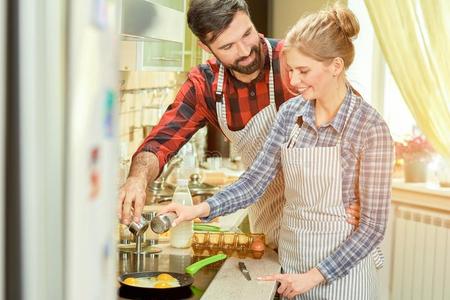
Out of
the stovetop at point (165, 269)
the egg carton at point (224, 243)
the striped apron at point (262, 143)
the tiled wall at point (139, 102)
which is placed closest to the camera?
the stovetop at point (165, 269)

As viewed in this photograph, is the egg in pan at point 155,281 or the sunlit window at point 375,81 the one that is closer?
the egg in pan at point 155,281

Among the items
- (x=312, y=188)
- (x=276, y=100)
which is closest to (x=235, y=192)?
(x=312, y=188)

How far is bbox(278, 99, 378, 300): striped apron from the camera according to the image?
1960mm

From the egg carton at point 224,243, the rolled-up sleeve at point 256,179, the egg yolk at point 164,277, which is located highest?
the rolled-up sleeve at point 256,179

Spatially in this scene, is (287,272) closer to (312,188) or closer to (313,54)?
(312,188)

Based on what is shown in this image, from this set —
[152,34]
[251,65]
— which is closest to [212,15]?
[251,65]

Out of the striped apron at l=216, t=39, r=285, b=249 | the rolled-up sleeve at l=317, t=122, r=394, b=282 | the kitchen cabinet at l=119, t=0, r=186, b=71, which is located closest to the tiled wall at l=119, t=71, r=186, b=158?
the kitchen cabinet at l=119, t=0, r=186, b=71

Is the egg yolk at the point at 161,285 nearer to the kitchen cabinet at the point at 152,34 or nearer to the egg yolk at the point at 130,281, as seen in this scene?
the egg yolk at the point at 130,281

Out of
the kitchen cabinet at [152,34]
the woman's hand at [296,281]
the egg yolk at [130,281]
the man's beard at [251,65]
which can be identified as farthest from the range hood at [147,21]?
the woman's hand at [296,281]

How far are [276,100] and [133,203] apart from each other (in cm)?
60

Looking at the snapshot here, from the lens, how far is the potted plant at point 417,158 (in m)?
3.72

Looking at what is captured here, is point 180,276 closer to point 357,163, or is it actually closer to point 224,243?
point 224,243

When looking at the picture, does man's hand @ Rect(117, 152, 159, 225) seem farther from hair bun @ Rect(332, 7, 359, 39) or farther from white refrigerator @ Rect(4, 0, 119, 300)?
white refrigerator @ Rect(4, 0, 119, 300)

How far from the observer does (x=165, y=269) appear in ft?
6.82
